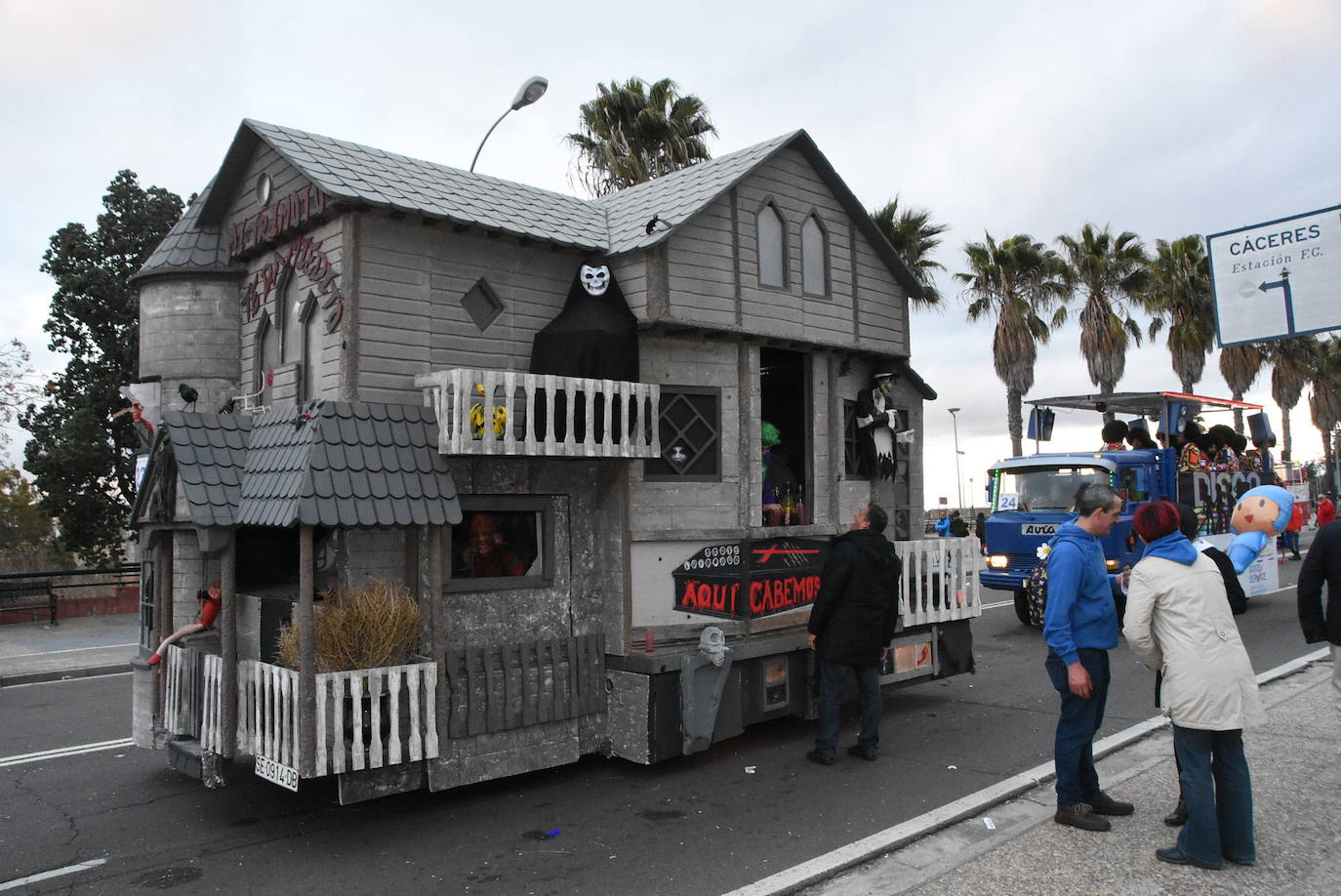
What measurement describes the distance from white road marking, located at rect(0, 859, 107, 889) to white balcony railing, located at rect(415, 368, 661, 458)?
300cm

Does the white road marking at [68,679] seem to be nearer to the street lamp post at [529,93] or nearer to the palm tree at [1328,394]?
the street lamp post at [529,93]

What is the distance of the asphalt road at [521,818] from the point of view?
5113 mm

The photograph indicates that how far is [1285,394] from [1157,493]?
35206 millimetres

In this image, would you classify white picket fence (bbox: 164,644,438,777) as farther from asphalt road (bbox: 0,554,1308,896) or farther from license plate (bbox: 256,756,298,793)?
asphalt road (bbox: 0,554,1308,896)

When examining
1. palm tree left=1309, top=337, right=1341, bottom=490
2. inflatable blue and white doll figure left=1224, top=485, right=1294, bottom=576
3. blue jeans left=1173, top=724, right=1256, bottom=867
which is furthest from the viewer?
palm tree left=1309, top=337, right=1341, bottom=490

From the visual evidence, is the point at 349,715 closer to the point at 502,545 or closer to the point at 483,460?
the point at 502,545

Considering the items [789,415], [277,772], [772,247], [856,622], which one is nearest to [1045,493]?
[789,415]

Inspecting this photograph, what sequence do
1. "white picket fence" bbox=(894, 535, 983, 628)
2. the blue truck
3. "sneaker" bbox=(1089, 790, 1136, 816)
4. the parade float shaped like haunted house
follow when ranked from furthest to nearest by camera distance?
the blue truck
"white picket fence" bbox=(894, 535, 983, 628)
the parade float shaped like haunted house
"sneaker" bbox=(1089, 790, 1136, 816)

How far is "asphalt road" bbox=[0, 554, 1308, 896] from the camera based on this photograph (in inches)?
201

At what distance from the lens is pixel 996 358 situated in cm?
2941

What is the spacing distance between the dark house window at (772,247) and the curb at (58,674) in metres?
10.2

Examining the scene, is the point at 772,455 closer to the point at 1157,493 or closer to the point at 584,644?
the point at 584,644

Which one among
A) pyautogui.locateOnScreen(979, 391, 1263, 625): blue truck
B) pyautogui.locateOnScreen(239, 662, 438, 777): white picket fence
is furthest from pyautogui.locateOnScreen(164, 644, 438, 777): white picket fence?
pyautogui.locateOnScreen(979, 391, 1263, 625): blue truck

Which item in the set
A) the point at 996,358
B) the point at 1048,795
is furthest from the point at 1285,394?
the point at 1048,795
